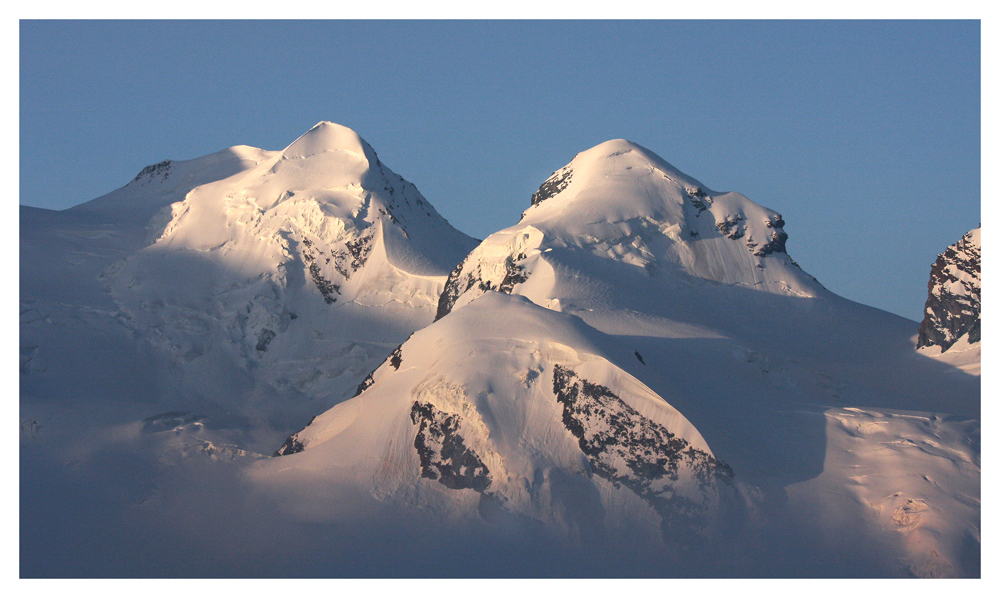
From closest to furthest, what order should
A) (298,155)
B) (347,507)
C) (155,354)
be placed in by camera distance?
(347,507) < (155,354) < (298,155)

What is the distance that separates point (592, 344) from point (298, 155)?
39.7 metres

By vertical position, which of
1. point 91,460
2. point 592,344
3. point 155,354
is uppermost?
point 155,354

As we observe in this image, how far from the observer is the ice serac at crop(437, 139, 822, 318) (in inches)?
2106

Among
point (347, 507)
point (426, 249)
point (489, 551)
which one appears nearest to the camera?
point (489, 551)

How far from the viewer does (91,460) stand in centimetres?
3750

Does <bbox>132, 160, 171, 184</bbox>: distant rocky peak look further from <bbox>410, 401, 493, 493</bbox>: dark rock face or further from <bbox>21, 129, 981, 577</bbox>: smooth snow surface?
<bbox>410, 401, 493, 493</bbox>: dark rock face

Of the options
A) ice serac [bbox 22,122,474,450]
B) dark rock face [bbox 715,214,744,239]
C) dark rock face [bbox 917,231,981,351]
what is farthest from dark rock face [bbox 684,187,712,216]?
ice serac [bbox 22,122,474,450]

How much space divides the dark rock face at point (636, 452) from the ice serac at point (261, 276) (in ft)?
55.4

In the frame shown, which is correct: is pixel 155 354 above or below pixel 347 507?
above

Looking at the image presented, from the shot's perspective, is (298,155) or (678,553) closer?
(678,553)

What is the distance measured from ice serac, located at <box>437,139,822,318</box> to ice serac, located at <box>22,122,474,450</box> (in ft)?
21.7

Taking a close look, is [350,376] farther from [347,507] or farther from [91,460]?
[347,507]

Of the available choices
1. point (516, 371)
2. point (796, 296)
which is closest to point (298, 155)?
point (796, 296)

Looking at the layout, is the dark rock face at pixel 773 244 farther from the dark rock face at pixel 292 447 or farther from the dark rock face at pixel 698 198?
the dark rock face at pixel 292 447
